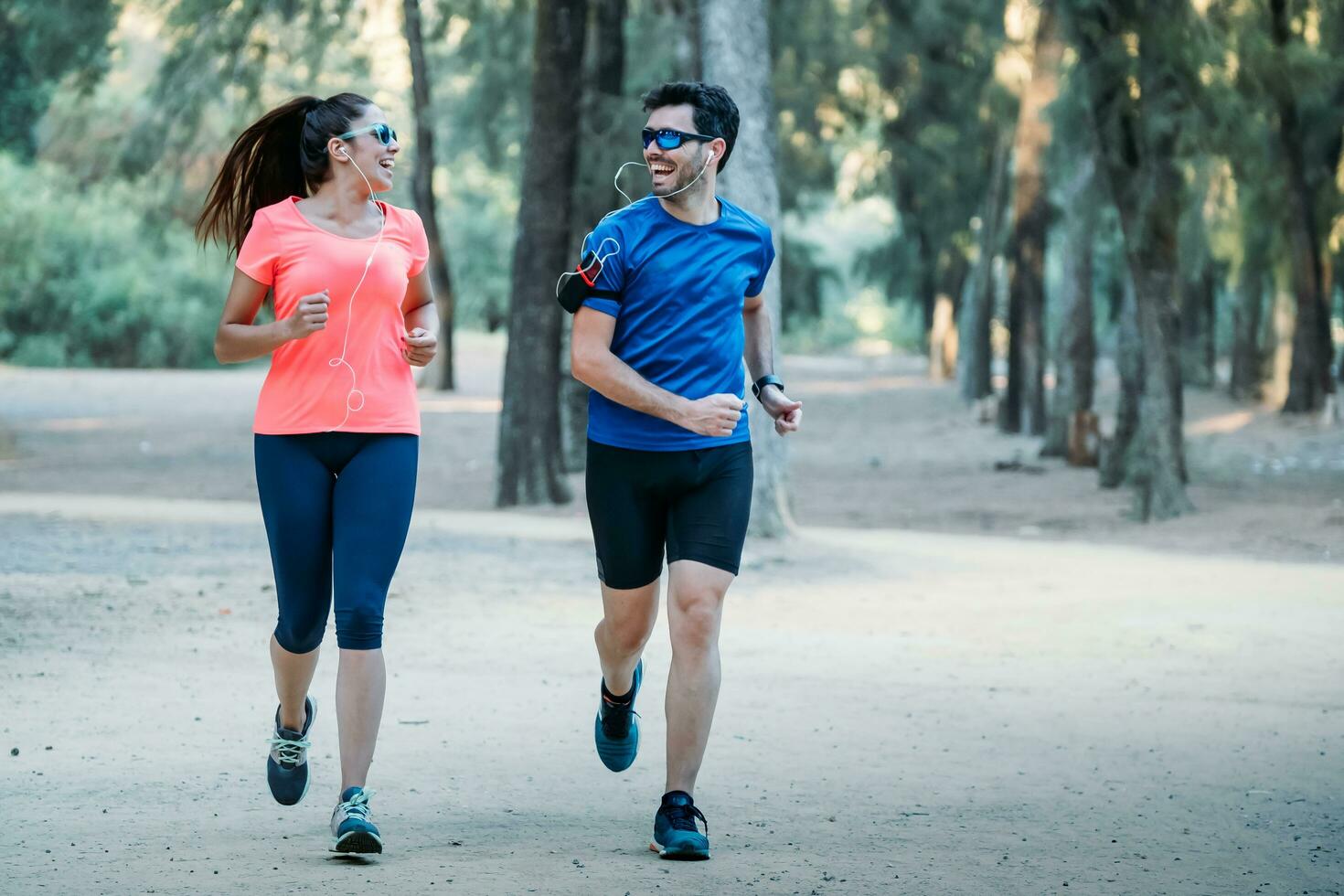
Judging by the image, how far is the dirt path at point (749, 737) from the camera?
5.14 metres

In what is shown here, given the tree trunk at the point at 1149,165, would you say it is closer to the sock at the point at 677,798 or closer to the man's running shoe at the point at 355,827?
the sock at the point at 677,798

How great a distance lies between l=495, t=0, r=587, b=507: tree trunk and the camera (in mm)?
18062

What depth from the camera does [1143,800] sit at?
6223mm

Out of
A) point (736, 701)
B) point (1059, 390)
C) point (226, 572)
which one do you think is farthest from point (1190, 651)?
point (1059, 390)

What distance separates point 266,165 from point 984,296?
1163 inches

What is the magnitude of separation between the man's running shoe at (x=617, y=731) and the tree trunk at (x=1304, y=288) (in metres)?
17.9

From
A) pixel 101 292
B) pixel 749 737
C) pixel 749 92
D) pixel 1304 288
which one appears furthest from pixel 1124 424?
pixel 101 292

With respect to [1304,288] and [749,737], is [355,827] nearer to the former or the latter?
[749,737]

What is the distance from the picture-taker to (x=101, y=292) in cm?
5041

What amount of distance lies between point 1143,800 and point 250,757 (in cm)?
311

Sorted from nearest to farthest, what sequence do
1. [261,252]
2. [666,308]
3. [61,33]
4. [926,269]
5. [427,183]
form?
[261,252], [666,308], [61,33], [427,183], [926,269]

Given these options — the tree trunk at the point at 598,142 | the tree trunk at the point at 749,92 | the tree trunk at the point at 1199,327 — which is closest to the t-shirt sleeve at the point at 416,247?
the tree trunk at the point at 749,92

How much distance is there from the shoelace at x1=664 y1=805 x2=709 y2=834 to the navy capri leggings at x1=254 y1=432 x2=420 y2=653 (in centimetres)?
97

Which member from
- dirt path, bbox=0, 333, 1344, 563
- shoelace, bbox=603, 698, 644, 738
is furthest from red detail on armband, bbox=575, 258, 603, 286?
dirt path, bbox=0, 333, 1344, 563
